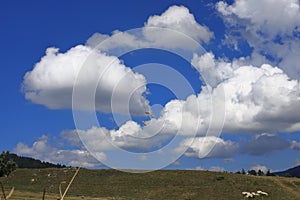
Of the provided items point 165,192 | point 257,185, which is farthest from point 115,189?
point 257,185

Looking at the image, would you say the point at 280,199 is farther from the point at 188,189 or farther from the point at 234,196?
the point at 188,189

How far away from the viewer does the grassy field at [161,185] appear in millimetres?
113688

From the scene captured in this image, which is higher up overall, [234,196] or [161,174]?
[161,174]

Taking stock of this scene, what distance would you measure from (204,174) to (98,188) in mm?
33556

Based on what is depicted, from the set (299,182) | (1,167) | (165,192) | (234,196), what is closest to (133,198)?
(165,192)

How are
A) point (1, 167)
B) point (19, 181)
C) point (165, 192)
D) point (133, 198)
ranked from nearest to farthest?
point (1, 167), point (133, 198), point (165, 192), point (19, 181)

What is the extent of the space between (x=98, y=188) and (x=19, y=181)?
92.0 feet

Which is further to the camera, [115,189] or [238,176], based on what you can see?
[238,176]

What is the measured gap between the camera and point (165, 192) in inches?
4705

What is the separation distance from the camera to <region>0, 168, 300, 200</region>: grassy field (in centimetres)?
11369

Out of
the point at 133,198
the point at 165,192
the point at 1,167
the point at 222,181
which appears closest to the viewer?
the point at 1,167

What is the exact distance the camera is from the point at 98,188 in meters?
127

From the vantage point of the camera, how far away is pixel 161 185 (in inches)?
5054

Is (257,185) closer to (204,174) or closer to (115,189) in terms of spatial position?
(204,174)
